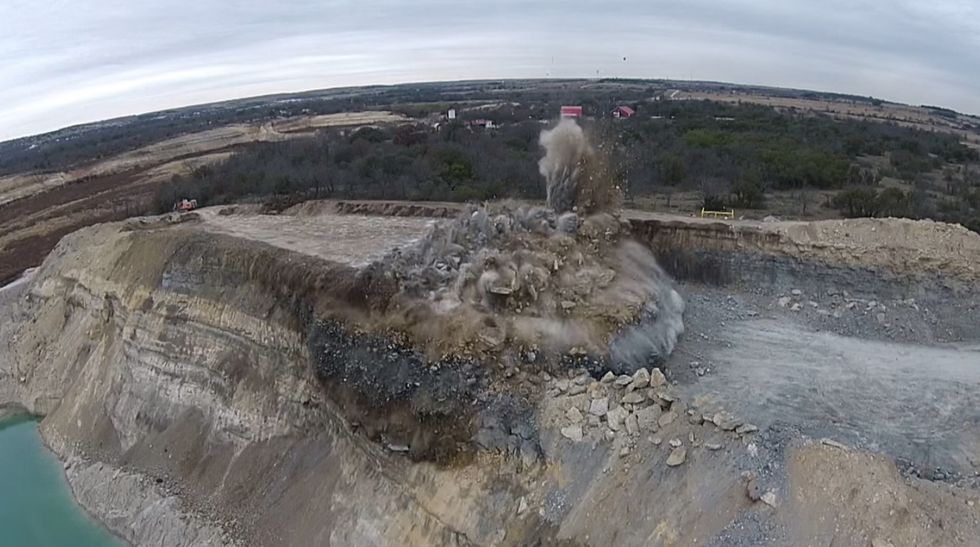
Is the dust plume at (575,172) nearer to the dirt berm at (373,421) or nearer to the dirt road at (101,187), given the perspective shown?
the dirt berm at (373,421)

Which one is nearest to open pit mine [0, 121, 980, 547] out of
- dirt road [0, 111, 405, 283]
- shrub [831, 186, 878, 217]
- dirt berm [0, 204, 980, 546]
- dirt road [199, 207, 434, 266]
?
dirt berm [0, 204, 980, 546]

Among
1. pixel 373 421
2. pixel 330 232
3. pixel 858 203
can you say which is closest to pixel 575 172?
pixel 330 232

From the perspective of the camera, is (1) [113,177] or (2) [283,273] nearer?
(2) [283,273]

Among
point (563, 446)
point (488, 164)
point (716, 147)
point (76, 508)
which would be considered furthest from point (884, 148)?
point (76, 508)

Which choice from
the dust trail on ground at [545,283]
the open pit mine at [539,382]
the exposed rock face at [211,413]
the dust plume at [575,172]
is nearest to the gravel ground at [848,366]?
the open pit mine at [539,382]

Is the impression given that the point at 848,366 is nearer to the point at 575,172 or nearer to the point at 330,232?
the point at 575,172

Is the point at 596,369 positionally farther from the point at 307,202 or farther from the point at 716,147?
the point at 716,147

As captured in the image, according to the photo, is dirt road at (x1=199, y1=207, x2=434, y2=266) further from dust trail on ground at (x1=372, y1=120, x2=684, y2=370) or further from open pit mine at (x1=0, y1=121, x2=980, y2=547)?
dust trail on ground at (x1=372, y1=120, x2=684, y2=370)
